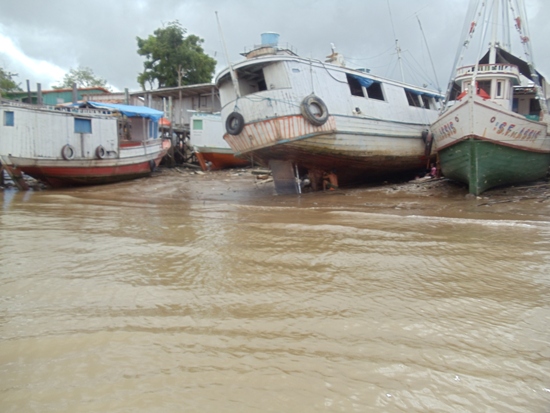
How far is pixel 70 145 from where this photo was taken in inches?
565

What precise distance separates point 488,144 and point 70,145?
1334 centimetres

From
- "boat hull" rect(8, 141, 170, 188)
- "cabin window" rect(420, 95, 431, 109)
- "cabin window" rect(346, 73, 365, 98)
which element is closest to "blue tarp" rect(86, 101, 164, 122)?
"boat hull" rect(8, 141, 170, 188)

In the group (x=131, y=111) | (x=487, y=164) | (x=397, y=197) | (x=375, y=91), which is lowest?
(x=397, y=197)

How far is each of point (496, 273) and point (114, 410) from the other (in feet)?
10.8

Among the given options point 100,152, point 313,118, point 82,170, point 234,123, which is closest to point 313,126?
point 313,118

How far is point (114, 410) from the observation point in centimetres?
178

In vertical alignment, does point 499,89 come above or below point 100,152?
above

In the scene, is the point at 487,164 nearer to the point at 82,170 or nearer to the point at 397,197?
the point at 397,197

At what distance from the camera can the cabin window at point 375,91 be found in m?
12.3

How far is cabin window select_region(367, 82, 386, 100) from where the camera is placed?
1234 cm

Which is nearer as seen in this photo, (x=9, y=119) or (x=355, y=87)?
(x=355, y=87)

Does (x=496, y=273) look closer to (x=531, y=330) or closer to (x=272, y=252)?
(x=531, y=330)

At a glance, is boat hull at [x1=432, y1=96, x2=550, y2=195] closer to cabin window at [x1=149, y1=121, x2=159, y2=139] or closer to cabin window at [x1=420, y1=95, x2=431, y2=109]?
cabin window at [x1=420, y1=95, x2=431, y2=109]

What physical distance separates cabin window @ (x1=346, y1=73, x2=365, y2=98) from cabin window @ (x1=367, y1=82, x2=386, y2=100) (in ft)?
1.23
